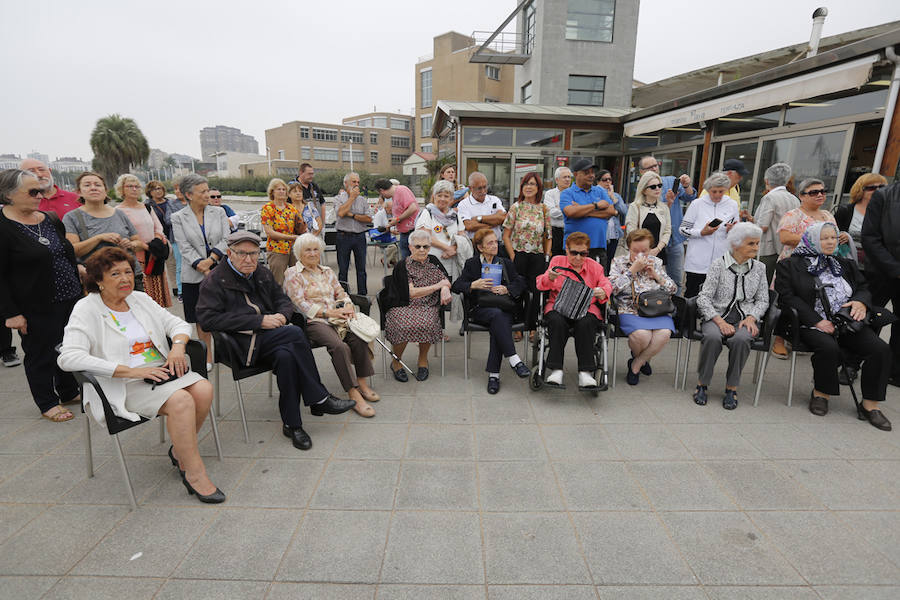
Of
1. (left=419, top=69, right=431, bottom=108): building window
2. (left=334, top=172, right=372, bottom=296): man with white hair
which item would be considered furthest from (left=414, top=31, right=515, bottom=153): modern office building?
(left=334, top=172, right=372, bottom=296): man with white hair

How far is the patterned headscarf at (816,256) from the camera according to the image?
11.8 feet

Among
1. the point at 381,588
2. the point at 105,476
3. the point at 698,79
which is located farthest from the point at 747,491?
the point at 698,79

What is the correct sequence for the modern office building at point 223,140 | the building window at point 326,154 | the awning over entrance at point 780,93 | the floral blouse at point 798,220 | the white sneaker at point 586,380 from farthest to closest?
the modern office building at point 223,140 < the building window at point 326,154 < the awning over entrance at point 780,93 < the floral blouse at point 798,220 < the white sneaker at point 586,380

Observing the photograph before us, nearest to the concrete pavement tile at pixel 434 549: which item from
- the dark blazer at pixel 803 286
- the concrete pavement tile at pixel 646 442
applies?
the concrete pavement tile at pixel 646 442

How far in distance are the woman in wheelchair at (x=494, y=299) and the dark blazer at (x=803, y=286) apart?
2.11m

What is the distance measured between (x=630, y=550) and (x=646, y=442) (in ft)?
3.58

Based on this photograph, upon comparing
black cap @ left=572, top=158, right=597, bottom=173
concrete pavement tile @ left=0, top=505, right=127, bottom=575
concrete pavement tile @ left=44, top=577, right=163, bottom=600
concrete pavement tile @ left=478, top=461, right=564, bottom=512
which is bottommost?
concrete pavement tile @ left=0, top=505, right=127, bottom=575

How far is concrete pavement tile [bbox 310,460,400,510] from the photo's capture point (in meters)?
2.49

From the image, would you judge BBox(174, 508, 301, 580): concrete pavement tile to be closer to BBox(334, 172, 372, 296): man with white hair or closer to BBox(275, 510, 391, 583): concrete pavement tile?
BBox(275, 510, 391, 583): concrete pavement tile

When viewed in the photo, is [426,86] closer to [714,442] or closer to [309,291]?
[309,291]

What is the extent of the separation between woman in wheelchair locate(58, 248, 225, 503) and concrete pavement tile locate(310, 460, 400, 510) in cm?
57

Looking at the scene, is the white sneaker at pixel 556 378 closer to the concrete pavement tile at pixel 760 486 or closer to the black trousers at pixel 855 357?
the concrete pavement tile at pixel 760 486

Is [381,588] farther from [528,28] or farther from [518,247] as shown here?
[528,28]

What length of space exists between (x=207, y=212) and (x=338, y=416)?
2366 mm
